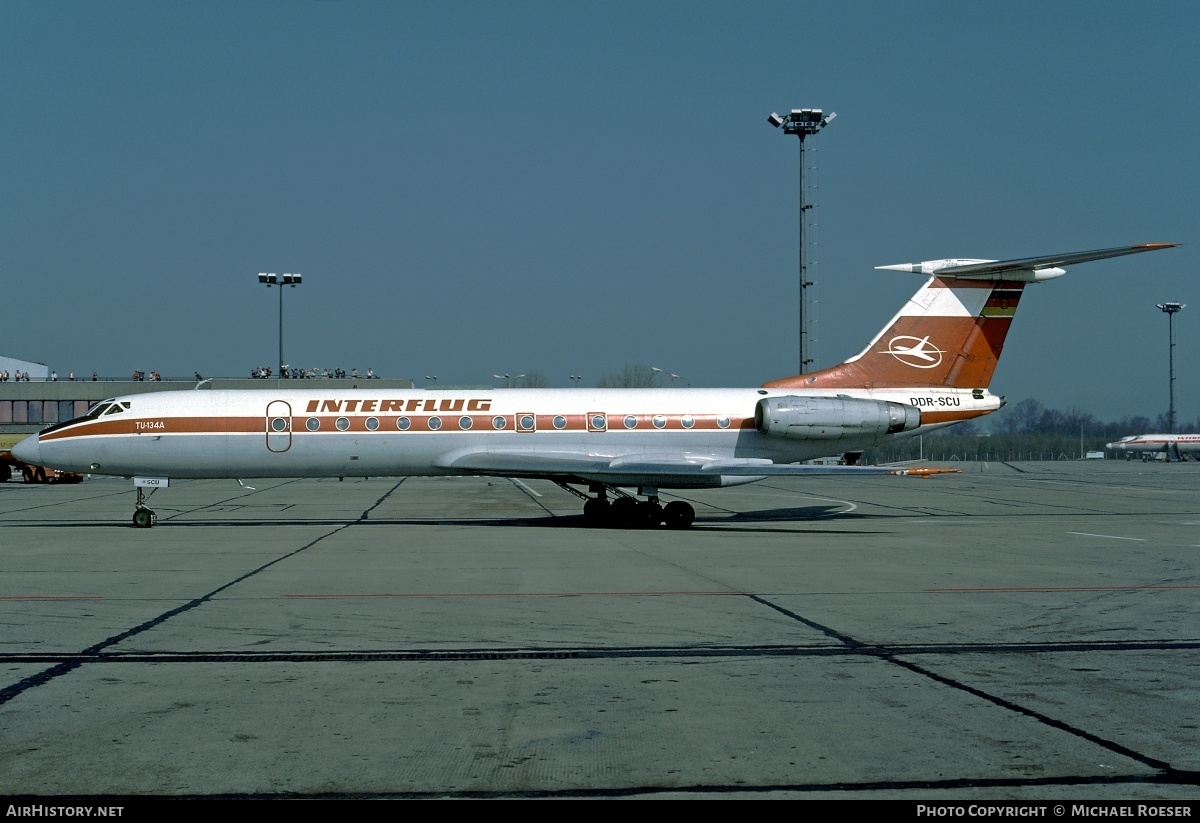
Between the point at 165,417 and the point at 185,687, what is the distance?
1631cm

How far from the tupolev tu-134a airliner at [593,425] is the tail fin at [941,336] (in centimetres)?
3

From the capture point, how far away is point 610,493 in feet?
91.5

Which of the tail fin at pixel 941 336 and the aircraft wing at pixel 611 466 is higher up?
the tail fin at pixel 941 336

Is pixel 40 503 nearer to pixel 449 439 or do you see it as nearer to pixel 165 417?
pixel 165 417

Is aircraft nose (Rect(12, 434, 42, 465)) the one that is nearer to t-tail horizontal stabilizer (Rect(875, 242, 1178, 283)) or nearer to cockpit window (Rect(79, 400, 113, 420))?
cockpit window (Rect(79, 400, 113, 420))

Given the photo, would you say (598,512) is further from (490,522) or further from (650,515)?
Result: (490,522)

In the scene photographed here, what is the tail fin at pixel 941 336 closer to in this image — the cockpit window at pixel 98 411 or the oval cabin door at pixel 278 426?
the oval cabin door at pixel 278 426

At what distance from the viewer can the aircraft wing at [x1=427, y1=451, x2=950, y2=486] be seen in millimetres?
21266

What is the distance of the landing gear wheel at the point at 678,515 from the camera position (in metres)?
21.7

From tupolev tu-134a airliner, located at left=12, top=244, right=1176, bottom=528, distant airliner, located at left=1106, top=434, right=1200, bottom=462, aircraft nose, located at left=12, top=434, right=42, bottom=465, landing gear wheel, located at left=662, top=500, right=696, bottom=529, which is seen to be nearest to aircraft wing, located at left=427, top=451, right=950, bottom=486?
tupolev tu-134a airliner, located at left=12, top=244, right=1176, bottom=528

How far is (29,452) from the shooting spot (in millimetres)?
22438

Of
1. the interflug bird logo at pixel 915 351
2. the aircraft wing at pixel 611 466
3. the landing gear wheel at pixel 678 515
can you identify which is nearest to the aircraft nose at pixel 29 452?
the aircraft wing at pixel 611 466

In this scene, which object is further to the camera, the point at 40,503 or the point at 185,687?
the point at 40,503

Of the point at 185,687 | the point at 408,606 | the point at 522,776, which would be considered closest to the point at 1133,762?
the point at 522,776
